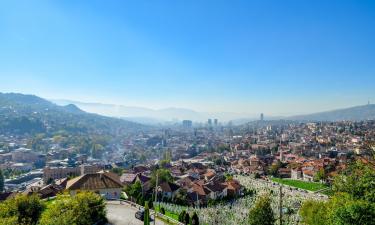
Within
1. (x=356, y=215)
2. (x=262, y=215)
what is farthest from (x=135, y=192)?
(x=356, y=215)

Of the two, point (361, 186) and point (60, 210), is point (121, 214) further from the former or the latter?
point (361, 186)

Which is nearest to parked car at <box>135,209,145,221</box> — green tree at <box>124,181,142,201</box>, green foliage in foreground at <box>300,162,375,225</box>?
green tree at <box>124,181,142,201</box>

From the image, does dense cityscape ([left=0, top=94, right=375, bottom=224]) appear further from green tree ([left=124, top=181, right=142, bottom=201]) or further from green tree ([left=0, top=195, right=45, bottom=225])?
green tree ([left=0, top=195, right=45, bottom=225])

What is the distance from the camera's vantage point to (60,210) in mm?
16719

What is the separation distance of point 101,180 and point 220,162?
58642mm

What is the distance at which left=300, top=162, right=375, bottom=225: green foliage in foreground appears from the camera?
15.2m

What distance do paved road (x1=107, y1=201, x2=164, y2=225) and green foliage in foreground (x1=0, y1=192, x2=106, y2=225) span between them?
46.2 inches

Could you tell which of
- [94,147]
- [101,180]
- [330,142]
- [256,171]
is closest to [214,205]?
[101,180]

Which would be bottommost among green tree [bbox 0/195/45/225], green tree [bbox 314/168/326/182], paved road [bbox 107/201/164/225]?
green tree [bbox 314/168/326/182]

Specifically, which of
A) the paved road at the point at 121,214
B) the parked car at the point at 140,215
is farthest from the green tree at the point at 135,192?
the parked car at the point at 140,215

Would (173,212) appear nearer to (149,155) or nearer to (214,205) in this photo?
(214,205)

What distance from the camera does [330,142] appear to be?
102 metres

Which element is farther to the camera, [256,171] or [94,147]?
[94,147]

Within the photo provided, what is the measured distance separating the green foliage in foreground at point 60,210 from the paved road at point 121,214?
3.85 ft
